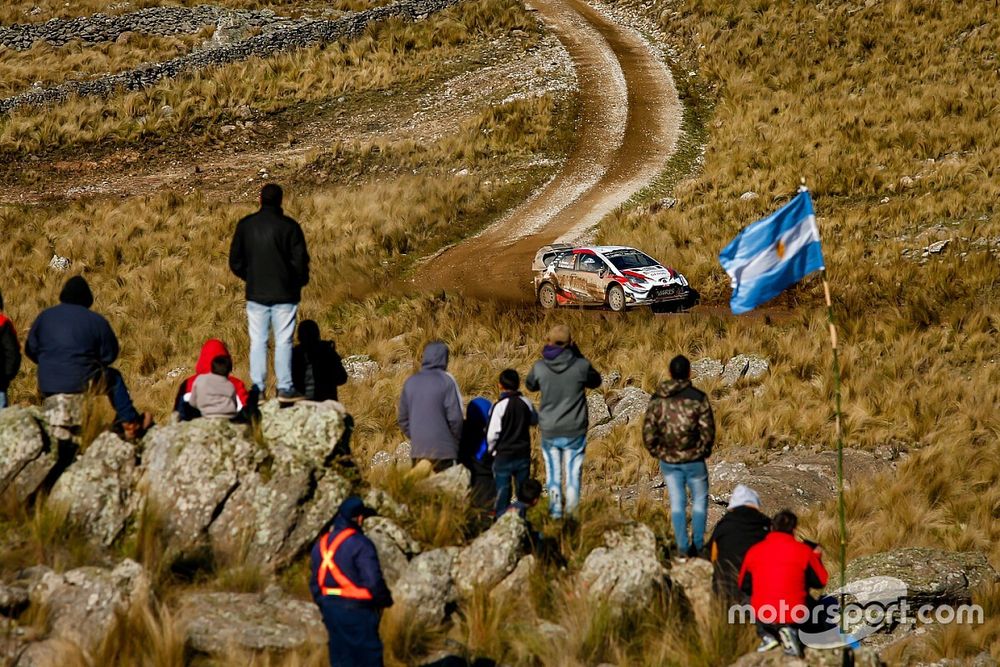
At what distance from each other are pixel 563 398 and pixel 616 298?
13.2m

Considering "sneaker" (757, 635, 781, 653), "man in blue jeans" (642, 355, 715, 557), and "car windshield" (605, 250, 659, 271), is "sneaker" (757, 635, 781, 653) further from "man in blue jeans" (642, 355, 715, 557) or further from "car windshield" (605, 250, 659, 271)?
"car windshield" (605, 250, 659, 271)

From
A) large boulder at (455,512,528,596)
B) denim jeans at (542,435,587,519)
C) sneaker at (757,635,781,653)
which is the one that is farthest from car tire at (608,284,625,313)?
sneaker at (757,635,781,653)

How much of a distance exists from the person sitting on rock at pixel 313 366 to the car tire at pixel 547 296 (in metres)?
13.6

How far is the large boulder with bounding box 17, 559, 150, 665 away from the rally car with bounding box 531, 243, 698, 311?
51.3ft

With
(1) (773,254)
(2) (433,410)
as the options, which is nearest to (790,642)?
(2) (433,410)

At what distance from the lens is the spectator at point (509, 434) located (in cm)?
905

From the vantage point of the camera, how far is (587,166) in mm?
33031

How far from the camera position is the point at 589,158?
33.6 meters

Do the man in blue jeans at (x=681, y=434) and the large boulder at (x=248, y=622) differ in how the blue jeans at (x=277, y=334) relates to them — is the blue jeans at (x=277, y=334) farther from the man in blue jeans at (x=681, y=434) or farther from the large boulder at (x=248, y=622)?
the man in blue jeans at (x=681, y=434)

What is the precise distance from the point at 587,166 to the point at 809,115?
7657 mm

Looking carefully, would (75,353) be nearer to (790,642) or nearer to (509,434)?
(509,434)

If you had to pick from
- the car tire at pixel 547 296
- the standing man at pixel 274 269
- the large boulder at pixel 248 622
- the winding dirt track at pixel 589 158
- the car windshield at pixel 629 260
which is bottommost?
the large boulder at pixel 248 622

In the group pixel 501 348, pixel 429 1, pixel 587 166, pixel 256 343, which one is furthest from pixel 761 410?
pixel 429 1

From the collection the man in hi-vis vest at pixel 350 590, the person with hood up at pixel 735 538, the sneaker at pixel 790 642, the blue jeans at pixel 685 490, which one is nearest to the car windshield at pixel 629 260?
the blue jeans at pixel 685 490
